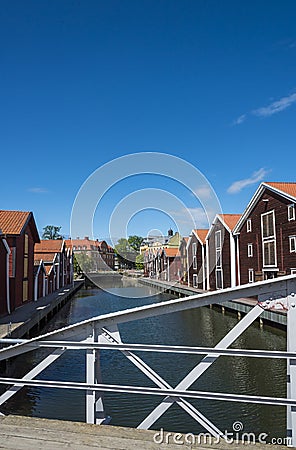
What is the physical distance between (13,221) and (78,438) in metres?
18.3

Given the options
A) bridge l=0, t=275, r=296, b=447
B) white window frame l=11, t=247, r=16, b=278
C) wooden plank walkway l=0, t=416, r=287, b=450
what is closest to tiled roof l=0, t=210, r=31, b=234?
white window frame l=11, t=247, r=16, b=278

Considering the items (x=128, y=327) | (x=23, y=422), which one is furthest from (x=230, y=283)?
(x=23, y=422)

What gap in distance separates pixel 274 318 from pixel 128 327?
6.57 meters

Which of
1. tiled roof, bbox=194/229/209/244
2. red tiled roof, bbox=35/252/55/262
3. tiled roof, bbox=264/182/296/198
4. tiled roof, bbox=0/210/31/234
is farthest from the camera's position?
tiled roof, bbox=194/229/209/244

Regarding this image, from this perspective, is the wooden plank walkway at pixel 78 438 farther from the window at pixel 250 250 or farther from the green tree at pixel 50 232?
the green tree at pixel 50 232

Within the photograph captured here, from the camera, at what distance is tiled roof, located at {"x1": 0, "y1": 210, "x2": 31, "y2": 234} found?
19.0 m

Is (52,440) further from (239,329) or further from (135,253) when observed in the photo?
(135,253)

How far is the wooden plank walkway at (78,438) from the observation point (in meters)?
2.73

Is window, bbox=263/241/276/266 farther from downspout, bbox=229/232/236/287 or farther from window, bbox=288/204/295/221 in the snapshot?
downspout, bbox=229/232/236/287

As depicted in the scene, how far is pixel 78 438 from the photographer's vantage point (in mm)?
2854

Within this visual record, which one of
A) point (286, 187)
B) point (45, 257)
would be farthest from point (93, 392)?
point (45, 257)

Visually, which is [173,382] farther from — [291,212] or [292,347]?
[291,212]

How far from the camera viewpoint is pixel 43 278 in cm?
2830

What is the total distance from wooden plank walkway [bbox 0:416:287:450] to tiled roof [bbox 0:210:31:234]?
16.8m
